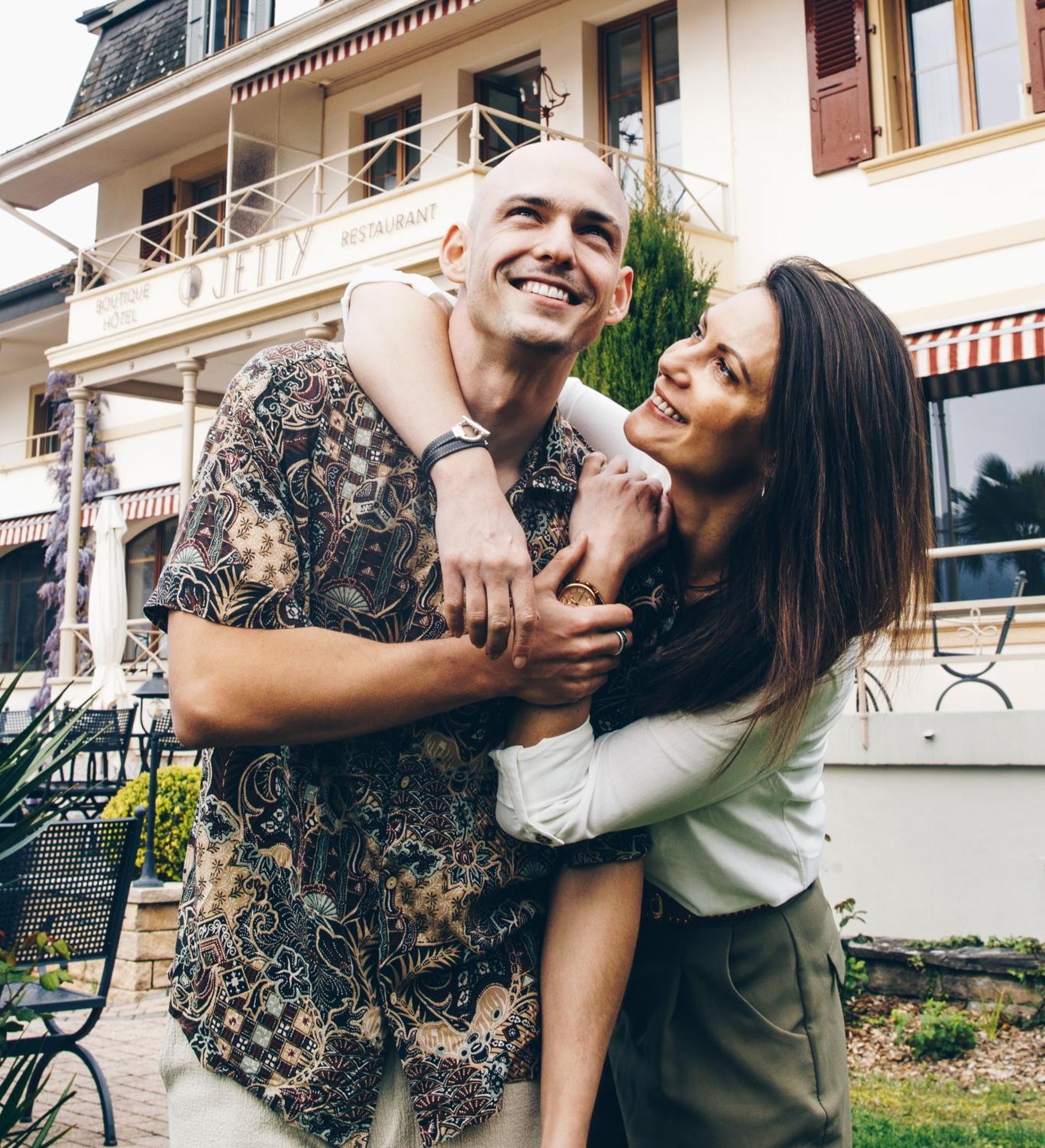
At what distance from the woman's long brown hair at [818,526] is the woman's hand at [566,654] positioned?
152 mm

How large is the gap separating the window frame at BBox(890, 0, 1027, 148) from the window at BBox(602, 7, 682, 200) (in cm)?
239

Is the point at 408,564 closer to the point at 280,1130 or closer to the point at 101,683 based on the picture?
the point at 280,1130

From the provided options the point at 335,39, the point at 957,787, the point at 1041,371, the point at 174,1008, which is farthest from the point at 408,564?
the point at 335,39

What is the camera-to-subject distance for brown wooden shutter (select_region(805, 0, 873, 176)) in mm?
12102

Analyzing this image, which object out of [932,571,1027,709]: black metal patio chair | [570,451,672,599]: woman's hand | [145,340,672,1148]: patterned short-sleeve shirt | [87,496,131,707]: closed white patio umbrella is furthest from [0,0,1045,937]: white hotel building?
[145,340,672,1148]: patterned short-sleeve shirt

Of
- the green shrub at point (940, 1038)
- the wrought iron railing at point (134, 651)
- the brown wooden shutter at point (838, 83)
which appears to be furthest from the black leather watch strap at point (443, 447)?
the wrought iron railing at point (134, 651)

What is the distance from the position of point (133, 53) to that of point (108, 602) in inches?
437

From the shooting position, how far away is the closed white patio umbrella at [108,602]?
12.6 meters

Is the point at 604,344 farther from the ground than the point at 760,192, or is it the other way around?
the point at 760,192

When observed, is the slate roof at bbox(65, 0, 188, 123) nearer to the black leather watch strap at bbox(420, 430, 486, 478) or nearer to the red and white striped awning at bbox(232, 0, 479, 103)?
the red and white striped awning at bbox(232, 0, 479, 103)

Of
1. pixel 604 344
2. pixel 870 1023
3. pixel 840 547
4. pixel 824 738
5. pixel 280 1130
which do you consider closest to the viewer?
pixel 280 1130

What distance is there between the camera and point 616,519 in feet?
6.39

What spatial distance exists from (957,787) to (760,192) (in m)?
8.00

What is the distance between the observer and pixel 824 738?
2.24 metres
